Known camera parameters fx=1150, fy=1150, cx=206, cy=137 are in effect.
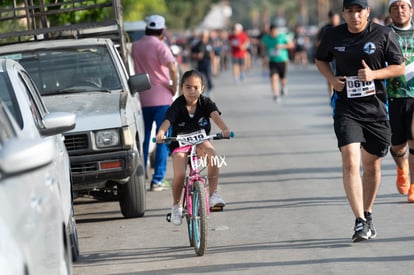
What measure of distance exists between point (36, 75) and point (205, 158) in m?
3.57

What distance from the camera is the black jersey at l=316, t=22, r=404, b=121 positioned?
952 cm

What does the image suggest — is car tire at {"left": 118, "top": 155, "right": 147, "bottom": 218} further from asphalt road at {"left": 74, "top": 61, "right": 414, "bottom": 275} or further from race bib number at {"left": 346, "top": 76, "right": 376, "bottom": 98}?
race bib number at {"left": 346, "top": 76, "right": 376, "bottom": 98}

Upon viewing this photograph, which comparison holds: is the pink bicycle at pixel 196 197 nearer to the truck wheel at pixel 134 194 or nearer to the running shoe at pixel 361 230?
the running shoe at pixel 361 230

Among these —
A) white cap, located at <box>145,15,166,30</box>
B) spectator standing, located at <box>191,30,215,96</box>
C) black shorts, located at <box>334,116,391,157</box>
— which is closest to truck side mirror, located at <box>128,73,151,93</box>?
white cap, located at <box>145,15,166,30</box>

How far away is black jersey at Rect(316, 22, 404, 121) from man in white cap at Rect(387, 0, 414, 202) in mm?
1801

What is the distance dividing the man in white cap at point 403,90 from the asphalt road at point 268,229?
0.62 meters

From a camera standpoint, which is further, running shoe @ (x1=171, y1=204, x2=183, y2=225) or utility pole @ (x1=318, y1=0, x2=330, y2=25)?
utility pole @ (x1=318, y1=0, x2=330, y2=25)

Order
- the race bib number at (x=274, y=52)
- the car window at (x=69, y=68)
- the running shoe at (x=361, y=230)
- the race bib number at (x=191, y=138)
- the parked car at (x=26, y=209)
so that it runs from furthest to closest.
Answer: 1. the race bib number at (x=274, y=52)
2. the car window at (x=69, y=68)
3. the race bib number at (x=191, y=138)
4. the running shoe at (x=361, y=230)
5. the parked car at (x=26, y=209)

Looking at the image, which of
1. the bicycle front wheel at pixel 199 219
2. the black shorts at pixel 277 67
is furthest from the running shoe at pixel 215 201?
the black shorts at pixel 277 67

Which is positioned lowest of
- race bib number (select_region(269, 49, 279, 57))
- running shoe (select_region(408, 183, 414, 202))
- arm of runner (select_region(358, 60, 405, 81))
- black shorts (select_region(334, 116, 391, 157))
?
race bib number (select_region(269, 49, 279, 57))

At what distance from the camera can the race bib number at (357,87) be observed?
9531mm

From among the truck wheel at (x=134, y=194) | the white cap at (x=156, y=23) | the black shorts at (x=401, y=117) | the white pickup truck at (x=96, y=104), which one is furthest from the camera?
the white cap at (x=156, y=23)

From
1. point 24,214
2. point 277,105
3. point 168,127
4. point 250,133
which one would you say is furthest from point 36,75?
point 277,105

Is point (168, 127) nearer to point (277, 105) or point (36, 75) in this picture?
point (36, 75)
